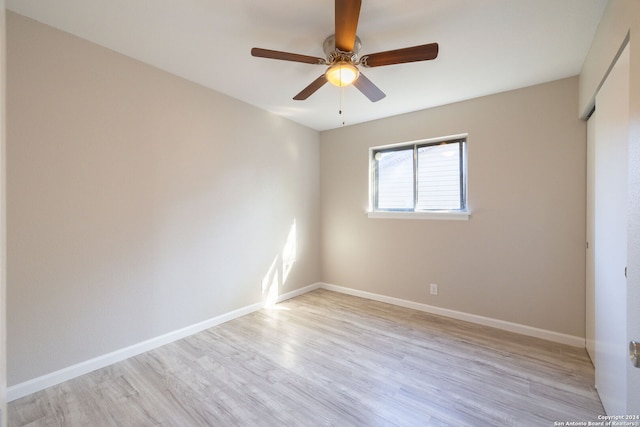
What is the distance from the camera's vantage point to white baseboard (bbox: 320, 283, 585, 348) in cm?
243

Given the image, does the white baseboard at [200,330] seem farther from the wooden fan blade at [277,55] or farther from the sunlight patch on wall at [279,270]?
the wooden fan blade at [277,55]

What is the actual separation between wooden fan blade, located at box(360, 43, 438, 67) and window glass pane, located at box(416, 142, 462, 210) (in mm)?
1746

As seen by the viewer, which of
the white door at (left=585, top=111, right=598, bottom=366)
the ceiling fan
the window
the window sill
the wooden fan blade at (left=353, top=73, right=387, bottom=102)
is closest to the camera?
the ceiling fan

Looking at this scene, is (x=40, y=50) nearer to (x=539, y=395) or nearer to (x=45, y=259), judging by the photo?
(x=45, y=259)

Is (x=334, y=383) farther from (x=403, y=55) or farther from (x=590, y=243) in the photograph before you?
(x=590, y=243)

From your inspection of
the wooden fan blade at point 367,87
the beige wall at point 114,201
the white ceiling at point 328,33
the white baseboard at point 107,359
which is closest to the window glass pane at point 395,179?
the white ceiling at point 328,33

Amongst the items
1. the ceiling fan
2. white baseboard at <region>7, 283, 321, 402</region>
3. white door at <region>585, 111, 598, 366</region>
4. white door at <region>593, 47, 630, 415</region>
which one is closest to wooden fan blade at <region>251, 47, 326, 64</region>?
the ceiling fan

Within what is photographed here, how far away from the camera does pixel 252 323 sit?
2.90 metres

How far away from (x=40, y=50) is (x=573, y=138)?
4.30m

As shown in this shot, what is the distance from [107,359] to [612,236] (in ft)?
11.8

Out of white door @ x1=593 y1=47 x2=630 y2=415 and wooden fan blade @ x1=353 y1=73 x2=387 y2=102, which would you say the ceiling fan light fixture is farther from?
white door @ x1=593 y1=47 x2=630 y2=415

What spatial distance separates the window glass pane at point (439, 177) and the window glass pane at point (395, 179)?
0.13 metres

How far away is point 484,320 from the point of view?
2834 millimetres

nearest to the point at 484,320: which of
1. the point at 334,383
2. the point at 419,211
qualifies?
the point at 419,211
